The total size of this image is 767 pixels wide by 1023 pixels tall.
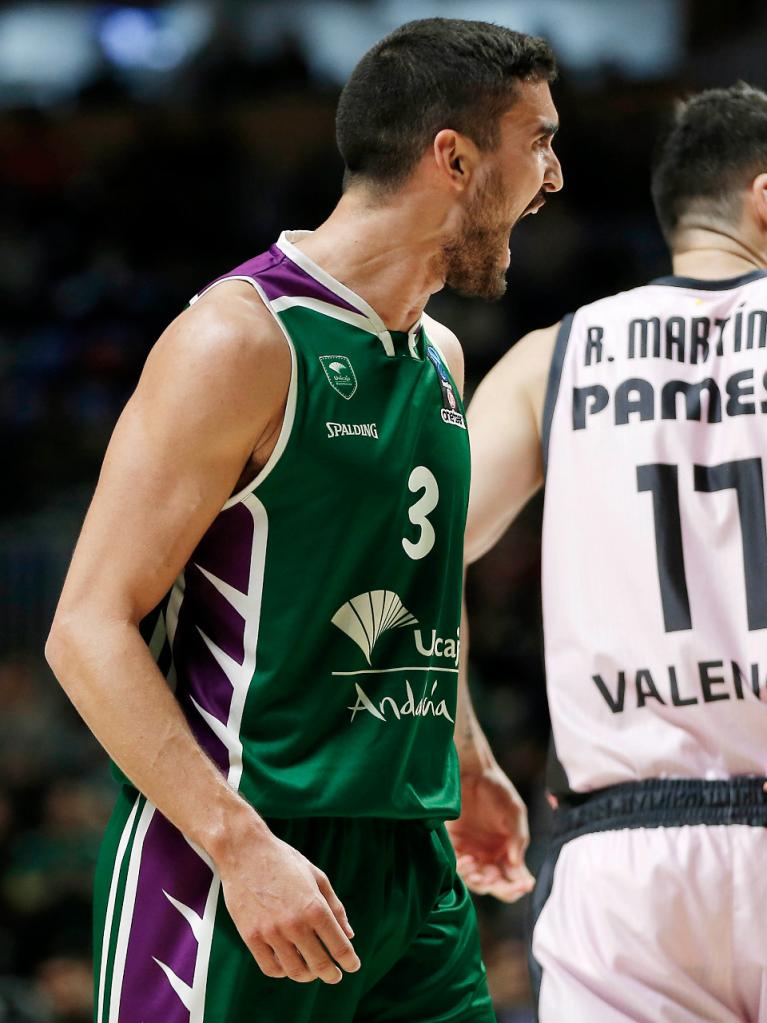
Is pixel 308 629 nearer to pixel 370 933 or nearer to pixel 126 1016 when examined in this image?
pixel 370 933

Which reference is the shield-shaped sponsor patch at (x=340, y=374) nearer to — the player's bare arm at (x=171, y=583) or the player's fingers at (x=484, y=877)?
the player's bare arm at (x=171, y=583)

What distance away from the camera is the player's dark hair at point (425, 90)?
2.62 metres

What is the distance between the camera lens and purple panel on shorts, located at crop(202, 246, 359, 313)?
2531 millimetres

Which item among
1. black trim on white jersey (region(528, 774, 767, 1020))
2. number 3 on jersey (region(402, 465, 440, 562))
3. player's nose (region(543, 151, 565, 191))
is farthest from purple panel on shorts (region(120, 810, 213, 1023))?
player's nose (region(543, 151, 565, 191))

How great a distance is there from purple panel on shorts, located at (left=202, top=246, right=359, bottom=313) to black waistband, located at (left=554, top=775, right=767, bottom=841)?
3.39 feet

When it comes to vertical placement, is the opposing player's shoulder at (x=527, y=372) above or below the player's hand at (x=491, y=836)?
above

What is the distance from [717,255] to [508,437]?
23.5 inches

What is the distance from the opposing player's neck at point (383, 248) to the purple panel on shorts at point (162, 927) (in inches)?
38.4

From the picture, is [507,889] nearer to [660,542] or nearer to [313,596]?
[660,542]

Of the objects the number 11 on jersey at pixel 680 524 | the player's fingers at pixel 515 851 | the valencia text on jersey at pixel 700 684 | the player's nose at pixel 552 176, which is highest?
the player's nose at pixel 552 176

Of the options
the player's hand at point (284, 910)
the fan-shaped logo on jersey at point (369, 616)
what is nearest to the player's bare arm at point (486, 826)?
the fan-shaped logo on jersey at point (369, 616)

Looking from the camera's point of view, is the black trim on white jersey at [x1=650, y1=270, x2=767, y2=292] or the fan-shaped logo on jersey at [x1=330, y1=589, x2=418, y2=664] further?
the black trim on white jersey at [x1=650, y1=270, x2=767, y2=292]

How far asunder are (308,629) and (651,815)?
0.77 metres

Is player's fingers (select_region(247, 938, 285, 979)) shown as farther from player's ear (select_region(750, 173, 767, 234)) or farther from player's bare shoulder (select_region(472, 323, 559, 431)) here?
player's ear (select_region(750, 173, 767, 234))
